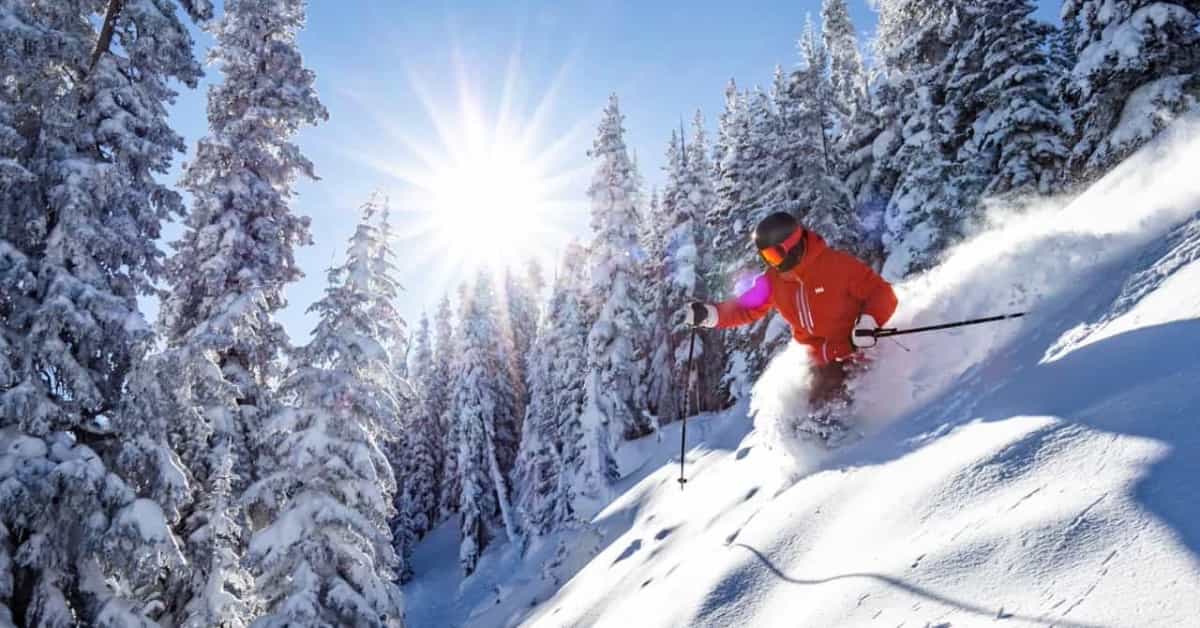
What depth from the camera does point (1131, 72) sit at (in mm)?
14281

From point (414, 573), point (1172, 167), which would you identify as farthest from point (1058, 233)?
point (414, 573)

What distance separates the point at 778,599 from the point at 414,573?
46131 millimetres

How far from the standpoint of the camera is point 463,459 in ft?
132

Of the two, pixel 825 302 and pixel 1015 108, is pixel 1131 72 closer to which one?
pixel 1015 108

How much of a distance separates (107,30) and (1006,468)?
565 inches

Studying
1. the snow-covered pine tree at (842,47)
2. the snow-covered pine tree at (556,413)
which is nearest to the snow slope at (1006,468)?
the snow-covered pine tree at (556,413)

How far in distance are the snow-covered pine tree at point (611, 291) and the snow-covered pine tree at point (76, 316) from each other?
18.0 m

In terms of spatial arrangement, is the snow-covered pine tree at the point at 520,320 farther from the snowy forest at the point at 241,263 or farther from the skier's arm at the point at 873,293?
the skier's arm at the point at 873,293

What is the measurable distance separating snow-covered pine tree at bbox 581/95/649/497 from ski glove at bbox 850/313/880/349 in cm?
2202

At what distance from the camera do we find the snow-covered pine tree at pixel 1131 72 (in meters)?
13.8

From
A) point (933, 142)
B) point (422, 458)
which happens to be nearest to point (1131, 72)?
point (933, 142)

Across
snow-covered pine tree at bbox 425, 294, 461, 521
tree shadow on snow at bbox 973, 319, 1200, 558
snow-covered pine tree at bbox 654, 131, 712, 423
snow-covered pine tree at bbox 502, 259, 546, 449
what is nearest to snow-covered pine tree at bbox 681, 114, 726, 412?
snow-covered pine tree at bbox 654, 131, 712, 423

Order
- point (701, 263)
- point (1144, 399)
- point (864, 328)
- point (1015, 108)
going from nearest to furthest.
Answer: point (1144, 399) < point (864, 328) < point (1015, 108) < point (701, 263)

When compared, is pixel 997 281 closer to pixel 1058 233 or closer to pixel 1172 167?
pixel 1058 233
